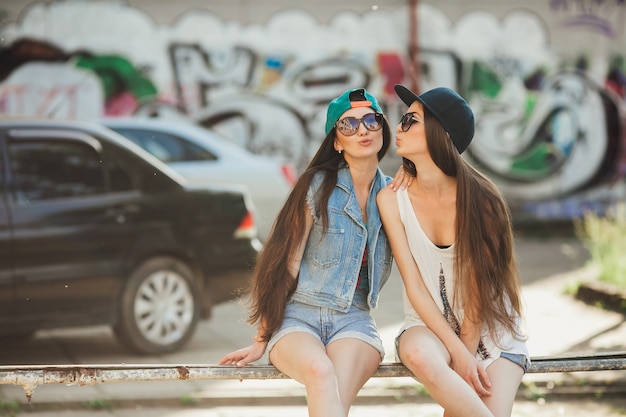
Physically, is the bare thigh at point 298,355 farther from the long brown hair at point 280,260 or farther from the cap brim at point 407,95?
the cap brim at point 407,95

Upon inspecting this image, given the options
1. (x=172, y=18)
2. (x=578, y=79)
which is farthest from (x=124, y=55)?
(x=578, y=79)

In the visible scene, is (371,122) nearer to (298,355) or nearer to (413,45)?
(298,355)

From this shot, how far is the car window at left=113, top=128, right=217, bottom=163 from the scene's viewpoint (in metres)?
10.6

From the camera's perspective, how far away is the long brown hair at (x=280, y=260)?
427 cm

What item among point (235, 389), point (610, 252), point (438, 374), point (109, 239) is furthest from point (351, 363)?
point (610, 252)

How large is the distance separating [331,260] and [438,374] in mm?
716

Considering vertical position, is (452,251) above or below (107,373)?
above

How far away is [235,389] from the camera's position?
6727 mm

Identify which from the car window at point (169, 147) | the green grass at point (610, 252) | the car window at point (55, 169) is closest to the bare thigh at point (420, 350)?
the car window at point (55, 169)

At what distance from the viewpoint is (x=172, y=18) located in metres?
14.9

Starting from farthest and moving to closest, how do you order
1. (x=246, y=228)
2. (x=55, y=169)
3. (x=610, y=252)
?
(x=610, y=252), (x=246, y=228), (x=55, y=169)

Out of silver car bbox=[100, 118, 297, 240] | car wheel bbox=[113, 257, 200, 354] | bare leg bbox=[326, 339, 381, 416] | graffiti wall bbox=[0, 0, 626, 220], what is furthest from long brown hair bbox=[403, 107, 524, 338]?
graffiti wall bbox=[0, 0, 626, 220]

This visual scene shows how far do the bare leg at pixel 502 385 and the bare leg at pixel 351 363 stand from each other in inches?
18.9

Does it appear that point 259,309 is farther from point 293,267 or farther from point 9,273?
point 9,273
